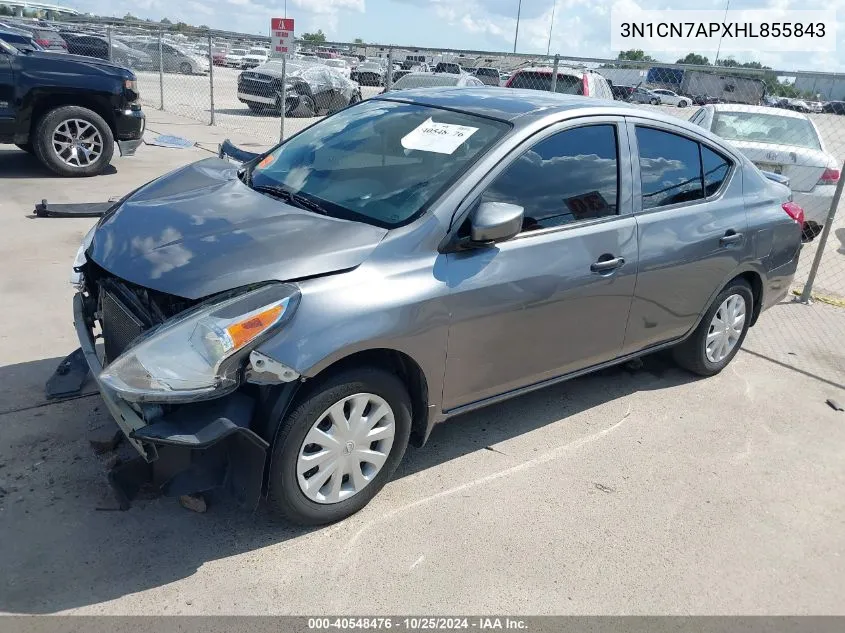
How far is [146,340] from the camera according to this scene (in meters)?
2.72

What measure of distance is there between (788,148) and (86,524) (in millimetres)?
8347

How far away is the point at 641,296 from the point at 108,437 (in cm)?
290

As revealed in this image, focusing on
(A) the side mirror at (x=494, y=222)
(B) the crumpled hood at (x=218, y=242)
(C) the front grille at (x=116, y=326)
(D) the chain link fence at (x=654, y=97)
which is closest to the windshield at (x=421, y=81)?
(D) the chain link fence at (x=654, y=97)

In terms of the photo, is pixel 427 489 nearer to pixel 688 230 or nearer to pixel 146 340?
pixel 146 340

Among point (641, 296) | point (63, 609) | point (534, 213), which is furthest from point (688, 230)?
point (63, 609)

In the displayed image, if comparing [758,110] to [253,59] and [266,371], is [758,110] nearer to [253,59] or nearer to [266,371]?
[266,371]

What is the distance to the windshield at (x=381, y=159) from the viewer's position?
336 centimetres

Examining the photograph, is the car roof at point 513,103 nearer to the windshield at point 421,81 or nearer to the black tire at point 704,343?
the black tire at point 704,343

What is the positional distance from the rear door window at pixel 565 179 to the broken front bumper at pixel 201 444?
1.49 m

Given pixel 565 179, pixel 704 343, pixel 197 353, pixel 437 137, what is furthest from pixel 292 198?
pixel 704 343

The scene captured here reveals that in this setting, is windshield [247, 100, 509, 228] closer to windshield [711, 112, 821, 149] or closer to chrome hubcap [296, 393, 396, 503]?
chrome hubcap [296, 393, 396, 503]

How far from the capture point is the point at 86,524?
3020 mm

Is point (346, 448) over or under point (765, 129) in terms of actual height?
under

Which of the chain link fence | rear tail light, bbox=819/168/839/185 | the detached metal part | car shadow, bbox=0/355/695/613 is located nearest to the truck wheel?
the chain link fence
